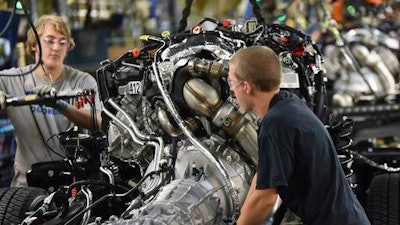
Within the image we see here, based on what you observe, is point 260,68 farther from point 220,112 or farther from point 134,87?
point 134,87

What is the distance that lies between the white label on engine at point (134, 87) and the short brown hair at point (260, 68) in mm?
1148

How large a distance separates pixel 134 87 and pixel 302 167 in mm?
1457

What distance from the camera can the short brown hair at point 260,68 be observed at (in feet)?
10.8

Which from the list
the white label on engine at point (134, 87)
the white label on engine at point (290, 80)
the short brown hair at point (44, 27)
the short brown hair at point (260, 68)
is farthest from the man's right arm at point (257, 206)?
the short brown hair at point (44, 27)

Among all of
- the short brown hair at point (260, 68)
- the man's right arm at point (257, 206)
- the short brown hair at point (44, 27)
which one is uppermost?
the short brown hair at point (260, 68)

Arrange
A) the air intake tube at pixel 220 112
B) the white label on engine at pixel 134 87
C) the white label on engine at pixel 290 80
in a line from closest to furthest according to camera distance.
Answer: the air intake tube at pixel 220 112, the white label on engine at pixel 290 80, the white label on engine at pixel 134 87

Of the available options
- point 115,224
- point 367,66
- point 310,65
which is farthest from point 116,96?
point 367,66

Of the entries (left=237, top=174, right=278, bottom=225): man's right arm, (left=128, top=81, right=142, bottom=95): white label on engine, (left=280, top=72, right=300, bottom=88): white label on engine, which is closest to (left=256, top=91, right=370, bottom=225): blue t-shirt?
(left=237, top=174, right=278, bottom=225): man's right arm

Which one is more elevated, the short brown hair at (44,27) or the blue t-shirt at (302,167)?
the short brown hair at (44,27)

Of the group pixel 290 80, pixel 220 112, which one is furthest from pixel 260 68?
pixel 290 80

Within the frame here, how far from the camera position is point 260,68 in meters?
3.31

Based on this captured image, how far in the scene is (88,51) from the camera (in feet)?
41.6

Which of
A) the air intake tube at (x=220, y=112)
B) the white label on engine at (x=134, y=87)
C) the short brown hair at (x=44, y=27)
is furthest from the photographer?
the short brown hair at (x=44, y=27)

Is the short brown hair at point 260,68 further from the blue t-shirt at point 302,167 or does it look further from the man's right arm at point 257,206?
the man's right arm at point 257,206
